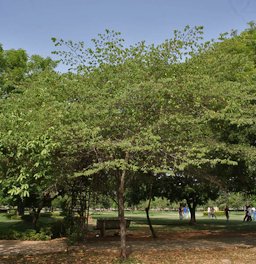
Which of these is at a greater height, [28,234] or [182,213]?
[28,234]

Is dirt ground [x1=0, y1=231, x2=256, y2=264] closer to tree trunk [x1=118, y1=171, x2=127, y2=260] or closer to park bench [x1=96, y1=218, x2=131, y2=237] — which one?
tree trunk [x1=118, y1=171, x2=127, y2=260]

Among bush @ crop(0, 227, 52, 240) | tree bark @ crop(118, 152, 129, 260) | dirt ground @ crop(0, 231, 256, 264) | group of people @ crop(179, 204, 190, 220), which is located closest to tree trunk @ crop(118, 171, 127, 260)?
tree bark @ crop(118, 152, 129, 260)

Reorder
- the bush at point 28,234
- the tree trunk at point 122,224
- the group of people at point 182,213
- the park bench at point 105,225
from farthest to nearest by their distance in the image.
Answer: the group of people at point 182,213, the park bench at point 105,225, the bush at point 28,234, the tree trunk at point 122,224

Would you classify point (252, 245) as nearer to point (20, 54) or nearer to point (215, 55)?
point (215, 55)

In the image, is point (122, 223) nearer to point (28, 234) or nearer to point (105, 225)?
point (105, 225)

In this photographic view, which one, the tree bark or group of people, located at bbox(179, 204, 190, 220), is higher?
the tree bark

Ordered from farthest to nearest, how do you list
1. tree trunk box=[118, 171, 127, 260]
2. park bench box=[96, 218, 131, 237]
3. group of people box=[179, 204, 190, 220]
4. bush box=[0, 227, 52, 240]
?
group of people box=[179, 204, 190, 220], park bench box=[96, 218, 131, 237], bush box=[0, 227, 52, 240], tree trunk box=[118, 171, 127, 260]

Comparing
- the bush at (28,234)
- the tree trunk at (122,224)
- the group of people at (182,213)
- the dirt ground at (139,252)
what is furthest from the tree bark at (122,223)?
the group of people at (182,213)

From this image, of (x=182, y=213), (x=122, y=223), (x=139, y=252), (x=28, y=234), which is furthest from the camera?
(x=182, y=213)

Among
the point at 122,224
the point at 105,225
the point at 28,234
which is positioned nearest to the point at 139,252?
the point at 122,224

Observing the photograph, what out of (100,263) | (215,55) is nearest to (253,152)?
(215,55)

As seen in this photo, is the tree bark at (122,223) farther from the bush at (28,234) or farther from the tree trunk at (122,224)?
the bush at (28,234)

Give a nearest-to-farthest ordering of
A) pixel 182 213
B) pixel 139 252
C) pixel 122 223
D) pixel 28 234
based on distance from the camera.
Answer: pixel 122 223
pixel 139 252
pixel 28 234
pixel 182 213

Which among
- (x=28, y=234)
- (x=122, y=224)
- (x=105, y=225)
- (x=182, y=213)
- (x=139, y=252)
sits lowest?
(x=182, y=213)
